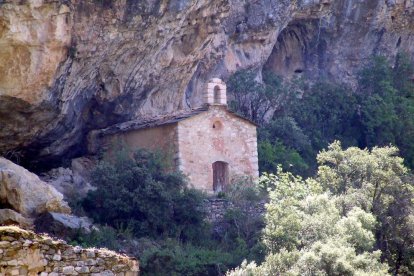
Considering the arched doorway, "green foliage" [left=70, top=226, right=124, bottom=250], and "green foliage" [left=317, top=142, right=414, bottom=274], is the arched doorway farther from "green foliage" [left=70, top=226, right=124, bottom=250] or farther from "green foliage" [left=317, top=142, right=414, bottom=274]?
"green foliage" [left=70, top=226, right=124, bottom=250]

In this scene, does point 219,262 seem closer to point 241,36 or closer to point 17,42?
point 17,42

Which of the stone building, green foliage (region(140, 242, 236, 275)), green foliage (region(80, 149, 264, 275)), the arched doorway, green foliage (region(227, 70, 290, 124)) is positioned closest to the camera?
green foliage (region(140, 242, 236, 275))

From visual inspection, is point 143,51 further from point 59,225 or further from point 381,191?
point 381,191

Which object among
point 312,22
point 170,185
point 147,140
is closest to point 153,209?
point 170,185

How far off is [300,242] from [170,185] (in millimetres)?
6144

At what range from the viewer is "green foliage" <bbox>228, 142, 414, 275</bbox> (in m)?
19.2

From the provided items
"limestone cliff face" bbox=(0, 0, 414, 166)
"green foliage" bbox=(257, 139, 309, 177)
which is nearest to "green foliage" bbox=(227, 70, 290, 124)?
"limestone cliff face" bbox=(0, 0, 414, 166)

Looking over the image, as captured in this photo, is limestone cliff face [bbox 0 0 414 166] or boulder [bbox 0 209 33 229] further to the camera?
limestone cliff face [bbox 0 0 414 166]

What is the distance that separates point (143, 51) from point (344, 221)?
8.72 meters

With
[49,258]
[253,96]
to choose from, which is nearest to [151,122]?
[253,96]

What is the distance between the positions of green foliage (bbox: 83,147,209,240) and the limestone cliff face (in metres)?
2.12

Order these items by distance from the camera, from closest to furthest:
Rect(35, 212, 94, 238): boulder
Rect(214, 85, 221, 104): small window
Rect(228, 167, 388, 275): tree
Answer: Rect(228, 167, 388, 275): tree
Rect(35, 212, 94, 238): boulder
Rect(214, 85, 221, 104): small window

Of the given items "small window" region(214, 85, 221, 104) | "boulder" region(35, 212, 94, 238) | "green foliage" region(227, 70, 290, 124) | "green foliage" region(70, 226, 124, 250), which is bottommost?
"green foliage" region(70, 226, 124, 250)

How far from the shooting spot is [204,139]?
28875mm
